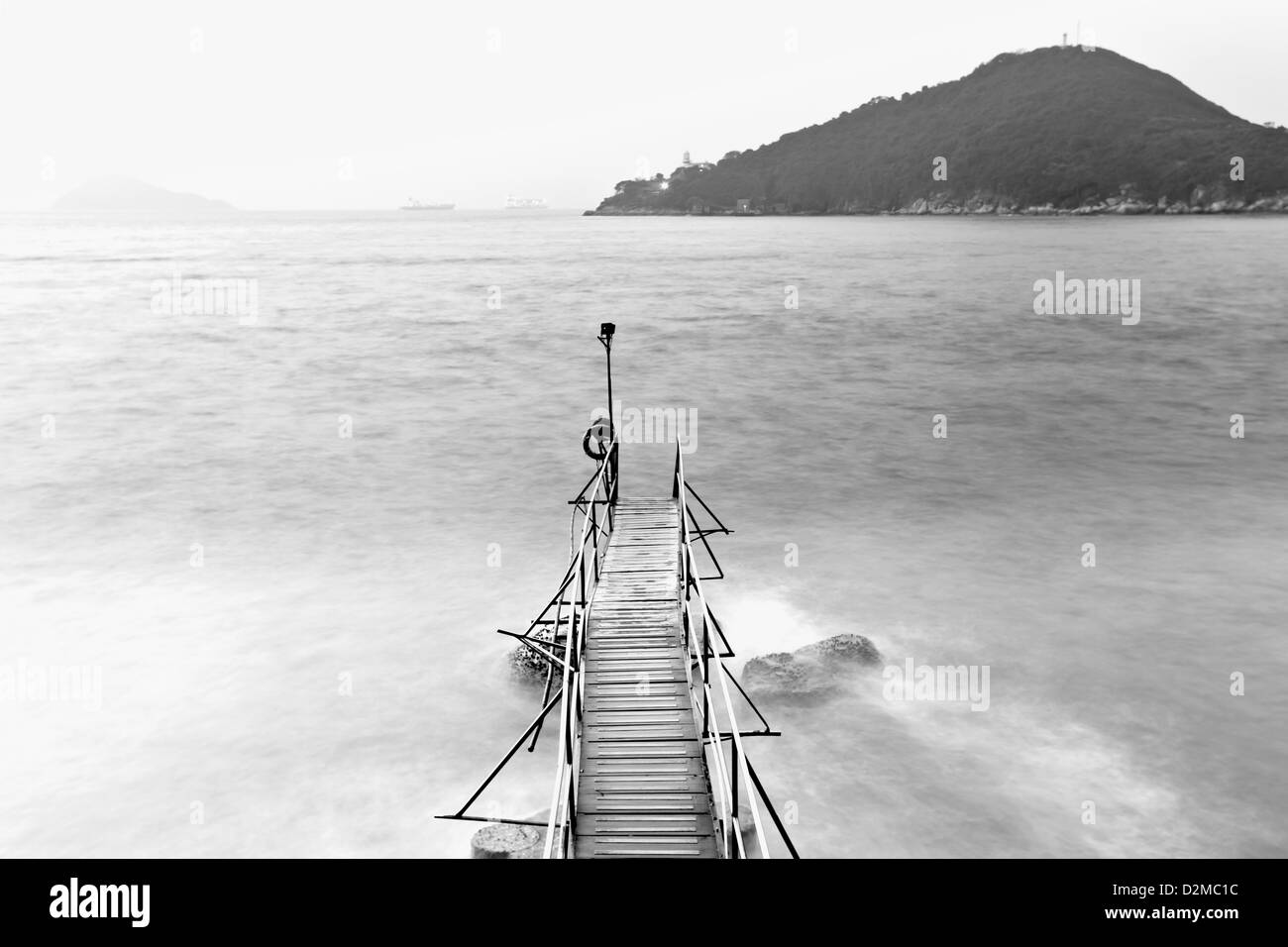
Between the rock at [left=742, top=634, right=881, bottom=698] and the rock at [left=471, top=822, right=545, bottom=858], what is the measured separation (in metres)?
7.02

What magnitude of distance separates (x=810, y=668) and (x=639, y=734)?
864 cm

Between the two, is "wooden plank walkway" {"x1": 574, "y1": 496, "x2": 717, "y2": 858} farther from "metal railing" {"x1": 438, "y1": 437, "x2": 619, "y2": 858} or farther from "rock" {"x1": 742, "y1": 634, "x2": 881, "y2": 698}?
"rock" {"x1": 742, "y1": 634, "x2": 881, "y2": 698}

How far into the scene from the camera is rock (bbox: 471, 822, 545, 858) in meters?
14.2

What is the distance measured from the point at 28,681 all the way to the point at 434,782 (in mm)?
11514

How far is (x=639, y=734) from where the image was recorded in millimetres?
13125

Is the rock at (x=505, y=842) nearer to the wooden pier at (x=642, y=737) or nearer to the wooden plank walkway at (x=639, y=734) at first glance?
the wooden pier at (x=642, y=737)

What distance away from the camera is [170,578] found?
98.9 ft

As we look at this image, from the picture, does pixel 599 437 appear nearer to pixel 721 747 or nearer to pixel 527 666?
pixel 527 666

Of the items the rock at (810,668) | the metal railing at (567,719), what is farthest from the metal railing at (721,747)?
the metal railing at (567,719)

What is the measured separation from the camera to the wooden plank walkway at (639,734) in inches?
455

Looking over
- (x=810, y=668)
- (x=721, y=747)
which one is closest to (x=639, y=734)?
(x=721, y=747)

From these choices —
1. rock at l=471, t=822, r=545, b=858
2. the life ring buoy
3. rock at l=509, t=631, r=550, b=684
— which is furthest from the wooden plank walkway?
rock at l=509, t=631, r=550, b=684
